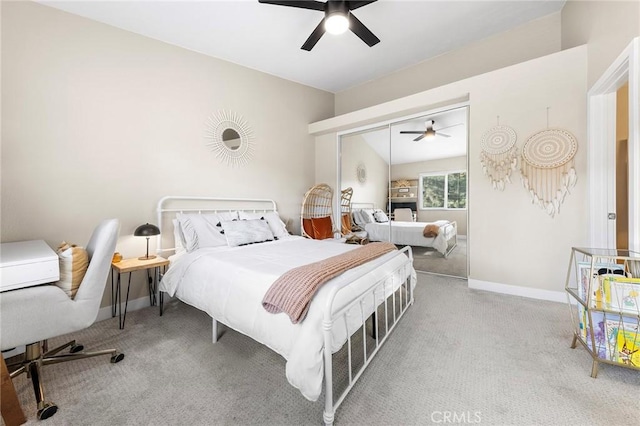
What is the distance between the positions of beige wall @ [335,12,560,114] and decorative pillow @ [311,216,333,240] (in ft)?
7.49

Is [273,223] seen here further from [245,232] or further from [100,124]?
[100,124]

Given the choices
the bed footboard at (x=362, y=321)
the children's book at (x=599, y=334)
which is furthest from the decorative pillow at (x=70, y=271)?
the children's book at (x=599, y=334)

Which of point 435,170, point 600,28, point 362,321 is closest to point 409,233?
point 435,170

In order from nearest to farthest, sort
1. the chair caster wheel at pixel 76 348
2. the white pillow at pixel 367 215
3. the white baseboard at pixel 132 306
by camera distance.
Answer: the chair caster wheel at pixel 76 348, the white baseboard at pixel 132 306, the white pillow at pixel 367 215

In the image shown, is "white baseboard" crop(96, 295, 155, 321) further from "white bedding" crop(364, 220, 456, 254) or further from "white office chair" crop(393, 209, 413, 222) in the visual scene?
"white office chair" crop(393, 209, 413, 222)

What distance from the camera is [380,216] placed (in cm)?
421

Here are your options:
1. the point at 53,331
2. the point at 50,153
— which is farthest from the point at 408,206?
the point at 50,153

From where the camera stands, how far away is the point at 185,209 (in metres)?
3.12

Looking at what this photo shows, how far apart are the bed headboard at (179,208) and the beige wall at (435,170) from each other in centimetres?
238

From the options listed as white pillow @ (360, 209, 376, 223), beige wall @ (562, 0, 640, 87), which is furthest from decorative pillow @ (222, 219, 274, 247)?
beige wall @ (562, 0, 640, 87)

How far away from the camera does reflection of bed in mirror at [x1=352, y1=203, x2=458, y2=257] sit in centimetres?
368

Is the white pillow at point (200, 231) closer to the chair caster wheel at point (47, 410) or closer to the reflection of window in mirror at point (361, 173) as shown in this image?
the chair caster wheel at point (47, 410)

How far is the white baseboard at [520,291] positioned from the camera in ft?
8.95

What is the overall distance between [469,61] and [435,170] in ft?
5.19
